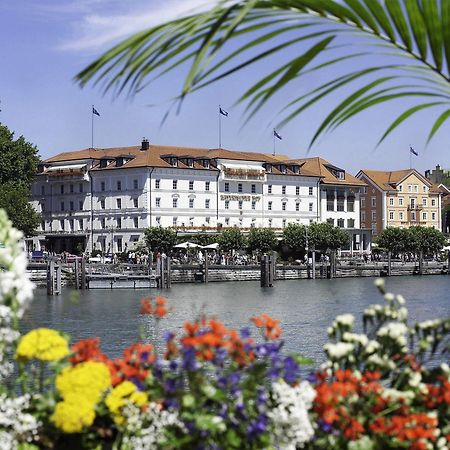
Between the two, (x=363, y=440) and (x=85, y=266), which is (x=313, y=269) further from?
(x=363, y=440)

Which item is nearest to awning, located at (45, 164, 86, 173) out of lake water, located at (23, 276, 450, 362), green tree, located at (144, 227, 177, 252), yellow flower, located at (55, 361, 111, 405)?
green tree, located at (144, 227, 177, 252)

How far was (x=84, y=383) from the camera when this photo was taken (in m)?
4.10

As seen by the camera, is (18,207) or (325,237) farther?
(325,237)

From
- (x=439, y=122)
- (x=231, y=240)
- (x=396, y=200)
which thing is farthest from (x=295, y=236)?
(x=439, y=122)

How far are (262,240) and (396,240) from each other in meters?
18.6

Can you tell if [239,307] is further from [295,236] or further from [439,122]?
[295,236]

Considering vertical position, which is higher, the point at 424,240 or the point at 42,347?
the point at 424,240

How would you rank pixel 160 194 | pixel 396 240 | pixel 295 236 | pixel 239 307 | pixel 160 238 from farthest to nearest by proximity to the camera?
1. pixel 396 240
2. pixel 160 194
3. pixel 295 236
4. pixel 160 238
5. pixel 239 307

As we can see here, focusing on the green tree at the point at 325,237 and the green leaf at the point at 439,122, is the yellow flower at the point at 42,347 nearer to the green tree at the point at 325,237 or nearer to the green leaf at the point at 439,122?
the green leaf at the point at 439,122

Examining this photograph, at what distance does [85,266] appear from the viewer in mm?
63062

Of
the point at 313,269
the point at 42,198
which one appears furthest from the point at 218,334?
the point at 42,198

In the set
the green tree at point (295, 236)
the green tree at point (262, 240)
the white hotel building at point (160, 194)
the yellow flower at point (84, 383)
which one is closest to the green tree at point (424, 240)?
the white hotel building at point (160, 194)

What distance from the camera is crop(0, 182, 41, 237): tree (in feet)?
241

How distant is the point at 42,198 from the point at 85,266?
1565 inches
